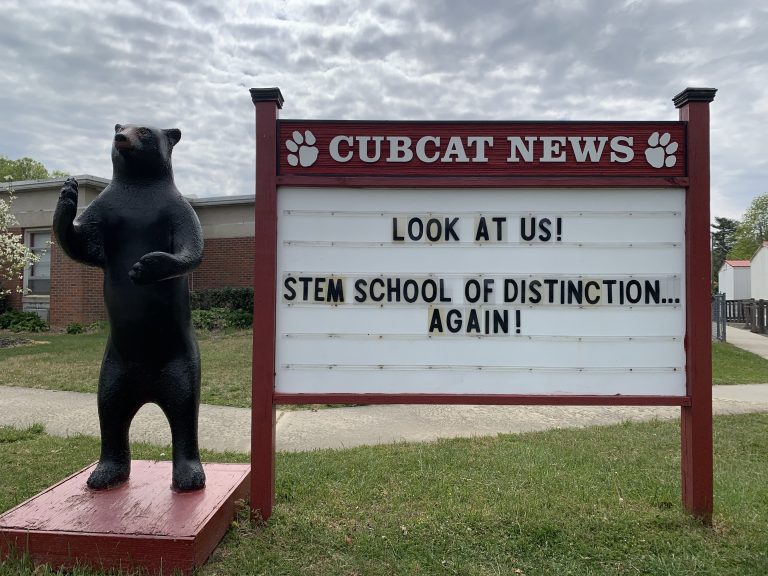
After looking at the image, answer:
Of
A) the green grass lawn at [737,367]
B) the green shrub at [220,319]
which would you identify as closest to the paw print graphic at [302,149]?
the green grass lawn at [737,367]

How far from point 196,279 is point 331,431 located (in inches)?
531

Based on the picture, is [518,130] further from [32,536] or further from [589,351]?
[32,536]

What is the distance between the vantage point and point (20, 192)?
16844 millimetres

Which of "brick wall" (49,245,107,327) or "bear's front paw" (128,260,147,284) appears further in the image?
"brick wall" (49,245,107,327)

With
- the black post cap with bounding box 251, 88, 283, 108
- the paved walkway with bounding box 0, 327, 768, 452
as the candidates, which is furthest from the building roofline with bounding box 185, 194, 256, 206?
the black post cap with bounding box 251, 88, 283, 108

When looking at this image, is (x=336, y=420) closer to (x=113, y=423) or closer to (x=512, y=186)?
(x=113, y=423)

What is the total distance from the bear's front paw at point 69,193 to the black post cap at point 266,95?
125 cm

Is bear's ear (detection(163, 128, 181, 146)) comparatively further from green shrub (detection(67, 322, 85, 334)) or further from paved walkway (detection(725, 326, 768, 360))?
green shrub (detection(67, 322, 85, 334))

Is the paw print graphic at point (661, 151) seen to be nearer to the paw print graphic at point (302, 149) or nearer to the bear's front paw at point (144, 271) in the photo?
the paw print graphic at point (302, 149)

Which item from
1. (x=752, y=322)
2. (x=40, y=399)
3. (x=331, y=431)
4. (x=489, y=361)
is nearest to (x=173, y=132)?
(x=489, y=361)

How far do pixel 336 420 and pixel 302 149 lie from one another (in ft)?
12.8

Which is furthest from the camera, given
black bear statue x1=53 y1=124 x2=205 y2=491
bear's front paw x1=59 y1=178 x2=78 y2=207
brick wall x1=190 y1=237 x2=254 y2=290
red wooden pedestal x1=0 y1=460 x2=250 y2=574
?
brick wall x1=190 y1=237 x2=254 y2=290

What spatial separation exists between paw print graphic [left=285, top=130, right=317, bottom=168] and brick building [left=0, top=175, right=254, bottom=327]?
12881mm

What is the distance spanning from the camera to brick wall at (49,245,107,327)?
51.5ft
